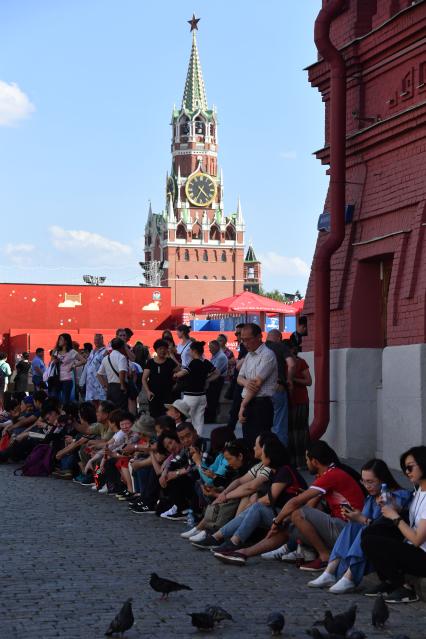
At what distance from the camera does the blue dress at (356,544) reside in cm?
878

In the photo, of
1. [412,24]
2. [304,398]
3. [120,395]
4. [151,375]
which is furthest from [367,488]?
[120,395]

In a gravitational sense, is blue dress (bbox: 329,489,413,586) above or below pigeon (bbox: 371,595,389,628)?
above

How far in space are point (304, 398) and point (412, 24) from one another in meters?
4.85

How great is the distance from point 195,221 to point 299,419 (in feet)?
513

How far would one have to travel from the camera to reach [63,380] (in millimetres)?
21609

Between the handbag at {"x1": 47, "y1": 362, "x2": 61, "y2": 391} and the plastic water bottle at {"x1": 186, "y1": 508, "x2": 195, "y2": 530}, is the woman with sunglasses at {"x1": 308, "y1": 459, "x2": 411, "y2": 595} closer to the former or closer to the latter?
the plastic water bottle at {"x1": 186, "y1": 508, "x2": 195, "y2": 530}

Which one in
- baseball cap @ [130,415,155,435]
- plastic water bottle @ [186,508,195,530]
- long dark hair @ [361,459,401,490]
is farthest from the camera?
baseball cap @ [130,415,155,435]

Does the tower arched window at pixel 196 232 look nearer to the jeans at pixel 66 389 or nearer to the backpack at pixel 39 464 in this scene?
the jeans at pixel 66 389

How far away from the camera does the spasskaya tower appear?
164 m

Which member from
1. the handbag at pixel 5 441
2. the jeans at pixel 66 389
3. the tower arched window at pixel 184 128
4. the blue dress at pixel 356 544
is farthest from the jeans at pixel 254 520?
the tower arched window at pixel 184 128

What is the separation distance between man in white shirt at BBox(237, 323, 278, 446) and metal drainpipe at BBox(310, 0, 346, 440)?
2947mm

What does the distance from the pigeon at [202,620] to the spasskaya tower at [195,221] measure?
14606 centimetres

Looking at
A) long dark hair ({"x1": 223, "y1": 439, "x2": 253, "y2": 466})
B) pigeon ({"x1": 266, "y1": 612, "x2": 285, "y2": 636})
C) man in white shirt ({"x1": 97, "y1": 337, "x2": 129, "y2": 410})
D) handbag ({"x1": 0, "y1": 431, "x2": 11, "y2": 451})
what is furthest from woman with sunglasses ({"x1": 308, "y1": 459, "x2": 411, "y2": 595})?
handbag ({"x1": 0, "y1": 431, "x2": 11, "y2": 451})

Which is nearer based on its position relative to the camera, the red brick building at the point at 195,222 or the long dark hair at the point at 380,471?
the long dark hair at the point at 380,471
